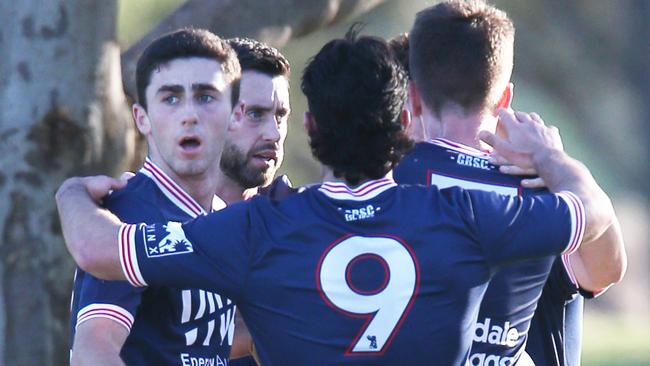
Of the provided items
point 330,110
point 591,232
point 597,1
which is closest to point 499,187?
point 591,232

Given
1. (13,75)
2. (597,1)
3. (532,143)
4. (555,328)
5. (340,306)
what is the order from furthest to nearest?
(597,1), (13,75), (555,328), (532,143), (340,306)

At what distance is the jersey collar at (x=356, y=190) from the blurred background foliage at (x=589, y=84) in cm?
1536

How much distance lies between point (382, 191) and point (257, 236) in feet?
1.19

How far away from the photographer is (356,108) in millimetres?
3885

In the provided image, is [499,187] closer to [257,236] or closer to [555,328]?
[555,328]

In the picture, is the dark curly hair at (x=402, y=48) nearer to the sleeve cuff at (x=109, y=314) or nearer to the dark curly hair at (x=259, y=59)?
the dark curly hair at (x=259, y=59)

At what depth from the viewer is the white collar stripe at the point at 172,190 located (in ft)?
15.0

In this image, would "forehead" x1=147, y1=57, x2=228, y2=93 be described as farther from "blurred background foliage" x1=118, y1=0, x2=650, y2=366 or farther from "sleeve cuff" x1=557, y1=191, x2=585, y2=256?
"blurred background foliage" x1=118, y1=0, x2=650, y2=366

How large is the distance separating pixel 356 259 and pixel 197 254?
1.41 ft

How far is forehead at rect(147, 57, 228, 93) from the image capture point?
4.64 m

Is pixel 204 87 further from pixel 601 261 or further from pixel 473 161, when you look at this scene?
pixel 601 261

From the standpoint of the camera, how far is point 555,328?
4828 mm

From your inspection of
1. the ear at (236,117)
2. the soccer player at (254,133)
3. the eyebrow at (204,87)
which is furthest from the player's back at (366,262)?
the soccer player at (254,133)

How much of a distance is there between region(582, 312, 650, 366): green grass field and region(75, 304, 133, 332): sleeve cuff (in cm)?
2190
